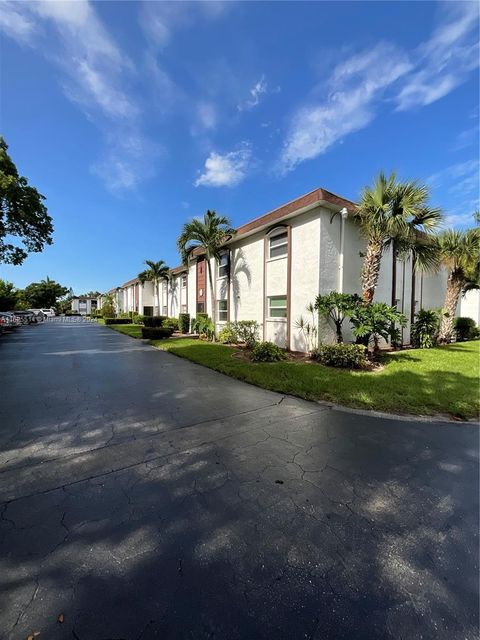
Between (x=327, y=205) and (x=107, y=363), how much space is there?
9557 mm

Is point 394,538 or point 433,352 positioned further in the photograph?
point 433,352

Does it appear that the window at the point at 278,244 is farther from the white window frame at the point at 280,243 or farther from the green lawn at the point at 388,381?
the green lawn at the point at 388,381

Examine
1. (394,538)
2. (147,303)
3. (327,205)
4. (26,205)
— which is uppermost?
(26,205)

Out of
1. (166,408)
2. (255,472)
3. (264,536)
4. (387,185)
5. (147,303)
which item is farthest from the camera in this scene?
(147,303)

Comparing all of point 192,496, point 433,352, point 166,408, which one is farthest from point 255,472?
point 433,352

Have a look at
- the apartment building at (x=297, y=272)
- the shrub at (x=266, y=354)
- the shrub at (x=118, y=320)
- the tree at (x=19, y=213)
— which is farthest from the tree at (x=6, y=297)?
the shrub at (x=266, y=354)

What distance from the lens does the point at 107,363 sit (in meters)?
9.21

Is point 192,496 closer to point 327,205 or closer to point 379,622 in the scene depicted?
point 379,622

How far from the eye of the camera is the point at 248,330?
1364cm

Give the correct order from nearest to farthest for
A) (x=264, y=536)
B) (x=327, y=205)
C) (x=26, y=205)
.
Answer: (x=264, y=536) → (x=327, y=205) → (x=26, y=205)

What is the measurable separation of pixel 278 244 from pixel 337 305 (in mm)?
4380

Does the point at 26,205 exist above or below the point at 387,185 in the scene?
above

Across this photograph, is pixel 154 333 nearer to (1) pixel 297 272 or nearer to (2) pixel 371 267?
(1) pixel 297 272

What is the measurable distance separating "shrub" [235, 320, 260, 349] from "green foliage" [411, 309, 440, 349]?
7657mm
